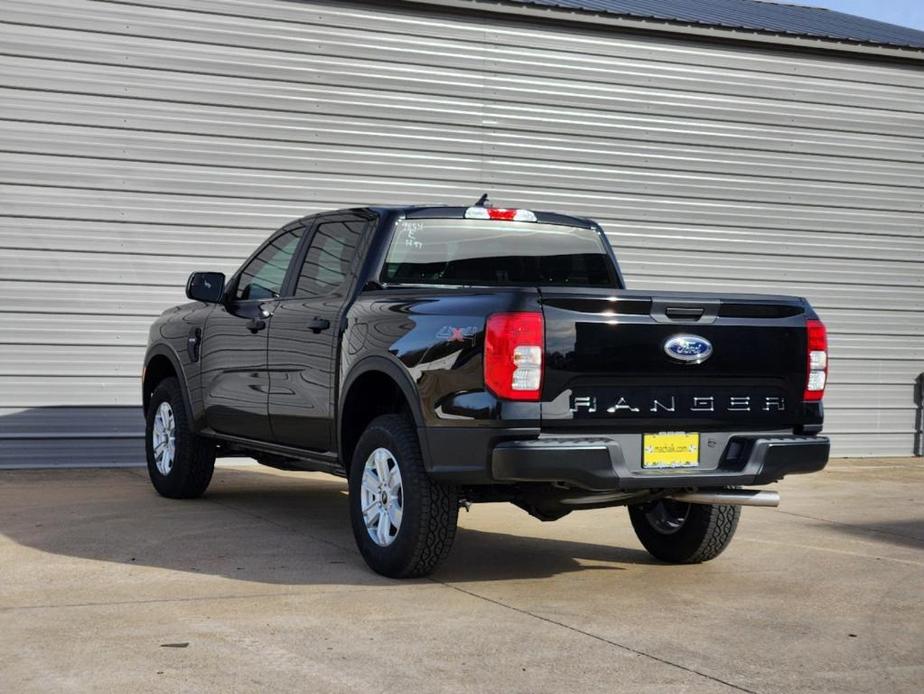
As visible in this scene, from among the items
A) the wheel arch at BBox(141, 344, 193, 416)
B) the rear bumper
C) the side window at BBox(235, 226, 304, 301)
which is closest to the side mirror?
the side window at BBox(235, 226, 304, 301)

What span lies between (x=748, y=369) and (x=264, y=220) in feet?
21.0

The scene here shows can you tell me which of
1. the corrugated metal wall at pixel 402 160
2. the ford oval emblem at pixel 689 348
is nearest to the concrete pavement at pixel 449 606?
A: the ford oval emblem at pixel 689 348

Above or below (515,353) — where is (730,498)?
below

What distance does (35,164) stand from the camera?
11242 millimetres

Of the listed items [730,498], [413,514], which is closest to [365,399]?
[413,514]

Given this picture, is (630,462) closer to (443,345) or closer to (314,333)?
(443,345)

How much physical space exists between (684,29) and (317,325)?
284 inches

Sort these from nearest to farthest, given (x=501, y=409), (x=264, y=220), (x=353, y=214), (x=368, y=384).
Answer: (x=501, y=409) < (x=368, y=384) < (x=353, y=214) < (x=264, y=220)

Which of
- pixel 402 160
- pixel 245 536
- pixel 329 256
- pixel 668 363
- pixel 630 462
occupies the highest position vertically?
pixel 402 160

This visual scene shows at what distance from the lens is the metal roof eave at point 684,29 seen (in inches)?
495

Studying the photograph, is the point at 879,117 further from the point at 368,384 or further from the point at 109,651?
the point at 109,651

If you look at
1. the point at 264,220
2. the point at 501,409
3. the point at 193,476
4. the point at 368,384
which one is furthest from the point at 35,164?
the point at 501,409

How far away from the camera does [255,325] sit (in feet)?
26.7

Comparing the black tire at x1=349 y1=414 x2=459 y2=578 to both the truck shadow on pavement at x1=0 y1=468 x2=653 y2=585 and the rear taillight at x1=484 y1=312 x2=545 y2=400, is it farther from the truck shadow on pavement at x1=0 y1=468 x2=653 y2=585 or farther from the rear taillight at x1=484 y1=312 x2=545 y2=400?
the rear taillight at x1=484 y1=312 x2=545 y2=400
